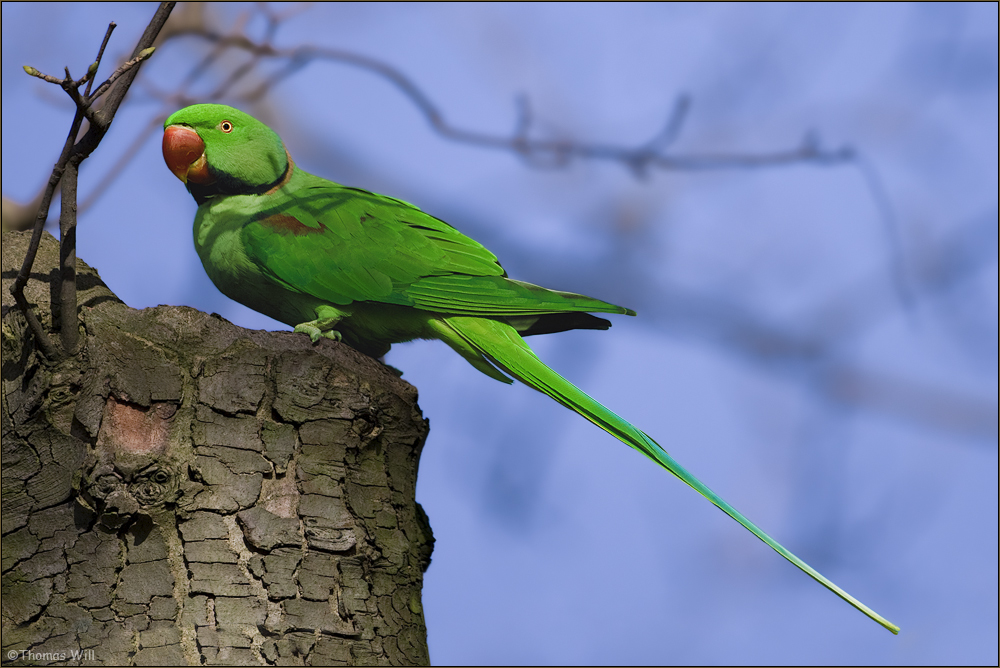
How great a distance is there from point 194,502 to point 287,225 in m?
1.15

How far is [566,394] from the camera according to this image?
2.48 meters

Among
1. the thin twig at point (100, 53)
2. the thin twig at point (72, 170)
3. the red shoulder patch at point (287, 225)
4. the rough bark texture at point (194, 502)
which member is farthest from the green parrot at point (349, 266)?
the thin twig at point (100, 53)

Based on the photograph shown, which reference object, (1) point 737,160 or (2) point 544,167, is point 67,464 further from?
(1) point 737,160

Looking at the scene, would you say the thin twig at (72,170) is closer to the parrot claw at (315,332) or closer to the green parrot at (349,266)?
the parrot claw at (315,332)

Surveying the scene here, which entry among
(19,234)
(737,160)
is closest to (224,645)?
(19,234)

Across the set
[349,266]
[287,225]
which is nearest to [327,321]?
[349,266]

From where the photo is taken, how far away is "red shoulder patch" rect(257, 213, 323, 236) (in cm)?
269

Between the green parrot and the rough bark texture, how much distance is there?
495 mm

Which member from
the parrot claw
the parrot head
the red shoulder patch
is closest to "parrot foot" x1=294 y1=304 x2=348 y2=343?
the parrot claw

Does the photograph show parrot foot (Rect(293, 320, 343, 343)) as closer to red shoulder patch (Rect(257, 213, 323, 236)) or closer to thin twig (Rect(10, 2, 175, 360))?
red shoulder patch (Rect(257, 213, 323, 236))

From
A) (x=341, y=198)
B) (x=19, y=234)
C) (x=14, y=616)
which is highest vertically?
(x=341, y=198)

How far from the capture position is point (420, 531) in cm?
228

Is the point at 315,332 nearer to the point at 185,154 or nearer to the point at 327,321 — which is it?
the point at 327,321

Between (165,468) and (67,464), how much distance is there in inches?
10.9
